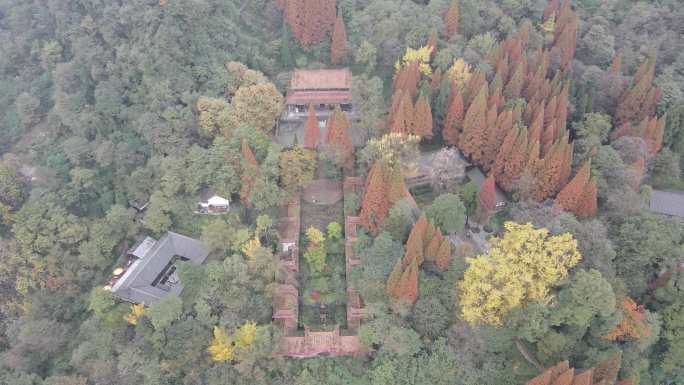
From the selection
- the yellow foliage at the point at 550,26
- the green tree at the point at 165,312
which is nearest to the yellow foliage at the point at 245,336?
the green tree at the point at 165,312

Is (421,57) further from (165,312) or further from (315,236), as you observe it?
(165,312)

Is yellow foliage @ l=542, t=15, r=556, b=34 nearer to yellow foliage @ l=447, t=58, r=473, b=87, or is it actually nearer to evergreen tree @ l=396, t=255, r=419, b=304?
yellow foliage @ l=447, t=58, r=473, b=87

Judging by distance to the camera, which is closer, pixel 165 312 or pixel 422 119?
pixel 165 312

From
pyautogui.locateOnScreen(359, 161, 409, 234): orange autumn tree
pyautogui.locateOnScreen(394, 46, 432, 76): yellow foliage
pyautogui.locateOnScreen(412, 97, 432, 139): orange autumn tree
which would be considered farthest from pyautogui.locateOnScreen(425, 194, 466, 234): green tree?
pyautogui.locateOnScreen(394, 46, 432, 76): yellow foliage

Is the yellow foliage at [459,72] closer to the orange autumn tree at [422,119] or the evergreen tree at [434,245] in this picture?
the orange autumn tree at [422,119]

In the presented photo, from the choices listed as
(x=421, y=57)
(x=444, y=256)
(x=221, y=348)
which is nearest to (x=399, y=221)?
(x=444, y=256)

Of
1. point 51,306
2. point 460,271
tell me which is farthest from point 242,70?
point 460,271

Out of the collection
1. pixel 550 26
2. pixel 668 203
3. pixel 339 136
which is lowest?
pixel 668 203
